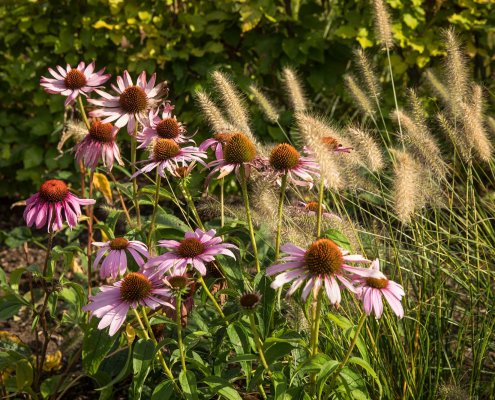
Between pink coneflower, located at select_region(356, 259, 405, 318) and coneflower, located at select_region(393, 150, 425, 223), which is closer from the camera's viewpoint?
pink coneflower, located at select_region(356, 259, 405, 318)

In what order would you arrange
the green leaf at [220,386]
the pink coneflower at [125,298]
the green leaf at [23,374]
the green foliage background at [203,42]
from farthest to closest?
1. the green foliage background at [203,42]
2. the green leaf at [23,374]
3. the green leaf at [220,386]
4. the pink coneflower at [125,298]

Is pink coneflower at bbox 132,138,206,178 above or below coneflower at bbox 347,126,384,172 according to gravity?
below

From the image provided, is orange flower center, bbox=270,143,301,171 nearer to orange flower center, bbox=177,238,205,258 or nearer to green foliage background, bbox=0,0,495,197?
orange flower center, bbox=177,238,205,258

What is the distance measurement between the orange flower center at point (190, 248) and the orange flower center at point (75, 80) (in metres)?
0.84

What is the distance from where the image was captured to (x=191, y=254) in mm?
1962

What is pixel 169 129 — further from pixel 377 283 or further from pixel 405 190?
pixel 377 283

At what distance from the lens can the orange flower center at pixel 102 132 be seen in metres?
2.38

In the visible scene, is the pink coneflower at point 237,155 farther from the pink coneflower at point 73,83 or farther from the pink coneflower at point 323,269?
the pink coneflower at point 73,83

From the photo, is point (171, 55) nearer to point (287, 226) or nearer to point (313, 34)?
point (313, 34)

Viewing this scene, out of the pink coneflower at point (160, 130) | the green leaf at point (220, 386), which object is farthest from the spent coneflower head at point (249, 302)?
the pink coneflower at point (160, 130)

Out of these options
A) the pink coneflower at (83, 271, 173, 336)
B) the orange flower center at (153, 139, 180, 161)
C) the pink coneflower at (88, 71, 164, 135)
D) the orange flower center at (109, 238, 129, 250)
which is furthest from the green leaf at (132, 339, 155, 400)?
the pink coneflower at (88, 71, 164, 135)

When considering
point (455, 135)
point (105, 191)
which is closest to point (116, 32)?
point (105, 191)

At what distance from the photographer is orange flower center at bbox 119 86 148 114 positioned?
94.0 inches

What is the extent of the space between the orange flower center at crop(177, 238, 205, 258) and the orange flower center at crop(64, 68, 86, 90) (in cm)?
84
